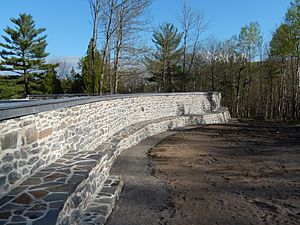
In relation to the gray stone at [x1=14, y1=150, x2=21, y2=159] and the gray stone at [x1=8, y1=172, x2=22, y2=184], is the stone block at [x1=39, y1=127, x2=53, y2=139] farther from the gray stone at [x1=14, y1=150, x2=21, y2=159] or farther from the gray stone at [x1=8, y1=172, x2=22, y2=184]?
the gray stone at [x1=8, y1=172, x2=22, y2=184]

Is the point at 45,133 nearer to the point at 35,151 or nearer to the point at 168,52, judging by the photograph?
the point at 35,151

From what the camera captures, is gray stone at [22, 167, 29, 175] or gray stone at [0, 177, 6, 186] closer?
gray stone at [0, 177, 6, 186]

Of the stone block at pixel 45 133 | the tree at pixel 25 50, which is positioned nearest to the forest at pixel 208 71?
the tree at pixel 25 50

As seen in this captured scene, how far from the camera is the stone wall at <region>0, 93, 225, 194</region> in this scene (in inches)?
134

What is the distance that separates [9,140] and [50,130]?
129 centimetres

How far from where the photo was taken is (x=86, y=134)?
674cm

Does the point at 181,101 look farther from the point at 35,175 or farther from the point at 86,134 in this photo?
the point at 35,175

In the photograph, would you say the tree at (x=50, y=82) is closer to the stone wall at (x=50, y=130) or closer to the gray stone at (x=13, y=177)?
the stone wall at (x=50, y=130)

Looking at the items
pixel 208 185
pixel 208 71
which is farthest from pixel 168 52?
pixel 208 185

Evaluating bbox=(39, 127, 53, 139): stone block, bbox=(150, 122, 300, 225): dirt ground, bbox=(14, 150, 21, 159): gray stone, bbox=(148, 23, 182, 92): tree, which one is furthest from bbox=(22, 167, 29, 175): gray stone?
bbox=(148, 23, 182, 92): tree

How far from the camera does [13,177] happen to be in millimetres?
3510

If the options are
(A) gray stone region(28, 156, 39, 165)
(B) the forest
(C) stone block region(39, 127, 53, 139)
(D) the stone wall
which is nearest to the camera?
(D) the stone wall

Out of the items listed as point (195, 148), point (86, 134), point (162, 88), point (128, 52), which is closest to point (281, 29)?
point (162, 88)

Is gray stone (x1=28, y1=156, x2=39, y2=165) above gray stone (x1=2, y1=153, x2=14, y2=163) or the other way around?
the other way around
